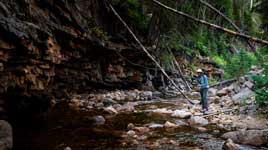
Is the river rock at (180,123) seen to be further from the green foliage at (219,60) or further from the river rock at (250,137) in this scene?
the green foliage at (219,60)

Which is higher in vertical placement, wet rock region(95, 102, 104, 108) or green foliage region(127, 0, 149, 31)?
green foliage region(127, 0, 149, 31)

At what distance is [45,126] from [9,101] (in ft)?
5.42

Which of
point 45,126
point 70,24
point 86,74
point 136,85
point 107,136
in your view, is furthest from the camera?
point 136,85

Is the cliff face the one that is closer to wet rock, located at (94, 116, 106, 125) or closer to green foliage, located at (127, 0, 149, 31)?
green foliage, located at (127, 0, 149, 31)

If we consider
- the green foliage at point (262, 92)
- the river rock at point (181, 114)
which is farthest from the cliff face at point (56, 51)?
the green foliage at point (262, 92)

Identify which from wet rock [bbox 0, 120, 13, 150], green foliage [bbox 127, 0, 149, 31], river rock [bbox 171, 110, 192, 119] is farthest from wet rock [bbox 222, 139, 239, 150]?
green foliage [bbox 127, 0, 149, 31]

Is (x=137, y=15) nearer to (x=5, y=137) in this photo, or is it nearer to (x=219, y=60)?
(x=5, y=137)

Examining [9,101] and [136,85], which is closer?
[9,101]

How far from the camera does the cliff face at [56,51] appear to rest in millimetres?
7180

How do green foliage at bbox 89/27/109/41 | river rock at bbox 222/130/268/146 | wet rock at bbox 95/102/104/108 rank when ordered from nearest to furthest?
river rock at bbox 222/130/268/146 < wet rock at bbox 95/102/104/108 < green foliage at bbox 89/27/109/41

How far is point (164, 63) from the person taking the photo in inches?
601

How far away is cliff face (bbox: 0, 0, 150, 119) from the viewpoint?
283 inches

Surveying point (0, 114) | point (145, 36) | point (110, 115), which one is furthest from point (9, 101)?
point (145, 36)

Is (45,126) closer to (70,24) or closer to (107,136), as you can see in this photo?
(107,136)
